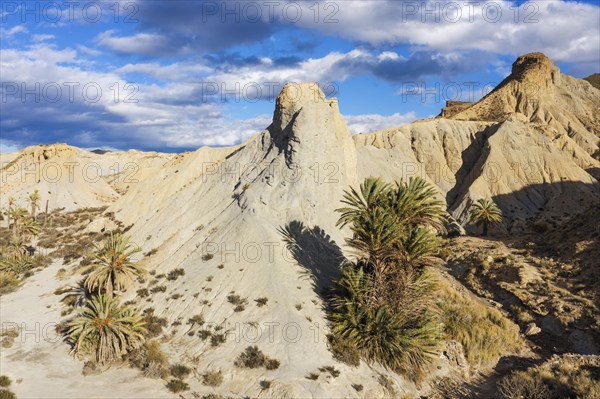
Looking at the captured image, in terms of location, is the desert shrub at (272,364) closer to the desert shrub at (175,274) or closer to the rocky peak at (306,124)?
the desert shrub at (175,274)

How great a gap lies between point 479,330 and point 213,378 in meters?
15.7

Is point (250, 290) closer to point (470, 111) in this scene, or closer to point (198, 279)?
point (198, 279)

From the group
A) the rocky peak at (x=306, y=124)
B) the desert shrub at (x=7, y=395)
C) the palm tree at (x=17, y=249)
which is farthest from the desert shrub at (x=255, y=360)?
the palm tree at (x=17, y=249)

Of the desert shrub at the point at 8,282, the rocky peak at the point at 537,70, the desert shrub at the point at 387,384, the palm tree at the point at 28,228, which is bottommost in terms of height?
the desert shrub at the point at 387,384

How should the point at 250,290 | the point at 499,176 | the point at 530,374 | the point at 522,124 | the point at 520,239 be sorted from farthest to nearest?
the point at 522,124 → the point at 499,176 → the point at 520,239 → the point at 250,290 → the point at 530,374

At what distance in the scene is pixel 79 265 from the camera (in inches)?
1377

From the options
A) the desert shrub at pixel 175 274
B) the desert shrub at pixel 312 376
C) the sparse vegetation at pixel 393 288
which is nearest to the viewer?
the desert shrub at pixel 312 376

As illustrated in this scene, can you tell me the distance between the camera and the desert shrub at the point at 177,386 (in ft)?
65.5

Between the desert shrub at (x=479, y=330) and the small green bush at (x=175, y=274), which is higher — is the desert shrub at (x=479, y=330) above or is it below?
below

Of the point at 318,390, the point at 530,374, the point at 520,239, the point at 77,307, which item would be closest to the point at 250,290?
the point at 318,390

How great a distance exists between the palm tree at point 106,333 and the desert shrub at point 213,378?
16.4 ft

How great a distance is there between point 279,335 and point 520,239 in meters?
34.3

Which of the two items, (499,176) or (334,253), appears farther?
(499,176)

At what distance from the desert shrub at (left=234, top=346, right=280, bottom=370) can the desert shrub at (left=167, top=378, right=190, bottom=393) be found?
2.55 metres
